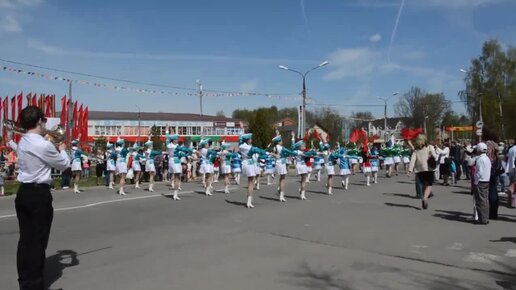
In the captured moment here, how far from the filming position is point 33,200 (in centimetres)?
529

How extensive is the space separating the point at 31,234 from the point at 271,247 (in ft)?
13.1

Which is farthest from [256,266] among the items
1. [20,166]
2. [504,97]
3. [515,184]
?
[504,97]

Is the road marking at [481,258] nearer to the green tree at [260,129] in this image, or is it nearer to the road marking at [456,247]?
the road marking at [456,247]

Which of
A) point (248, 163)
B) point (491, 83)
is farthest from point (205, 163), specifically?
point (491, 83)

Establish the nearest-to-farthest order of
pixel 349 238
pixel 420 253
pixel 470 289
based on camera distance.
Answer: pixel 470 289 < pixel 420 253 < pixel 349 238

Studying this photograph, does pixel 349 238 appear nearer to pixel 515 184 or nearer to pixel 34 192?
pixel 34 192

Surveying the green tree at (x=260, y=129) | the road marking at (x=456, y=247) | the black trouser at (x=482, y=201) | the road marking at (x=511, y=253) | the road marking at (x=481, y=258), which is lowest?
the road marking at (x=511, y=253)

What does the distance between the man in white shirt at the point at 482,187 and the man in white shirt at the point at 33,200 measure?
8829 mm

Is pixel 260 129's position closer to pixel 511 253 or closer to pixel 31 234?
pixel 511 253

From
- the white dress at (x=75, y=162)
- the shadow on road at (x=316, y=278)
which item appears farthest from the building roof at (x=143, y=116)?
the shadow on road at (x=316, y=278)

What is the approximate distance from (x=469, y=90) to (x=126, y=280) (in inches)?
2575

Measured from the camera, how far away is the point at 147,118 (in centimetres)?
9319

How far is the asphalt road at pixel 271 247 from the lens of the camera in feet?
20.4

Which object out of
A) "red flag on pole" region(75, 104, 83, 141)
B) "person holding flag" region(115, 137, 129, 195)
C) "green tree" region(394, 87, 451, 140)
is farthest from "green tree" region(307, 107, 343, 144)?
"person holding flag" region(115, 137, 129, 195)
